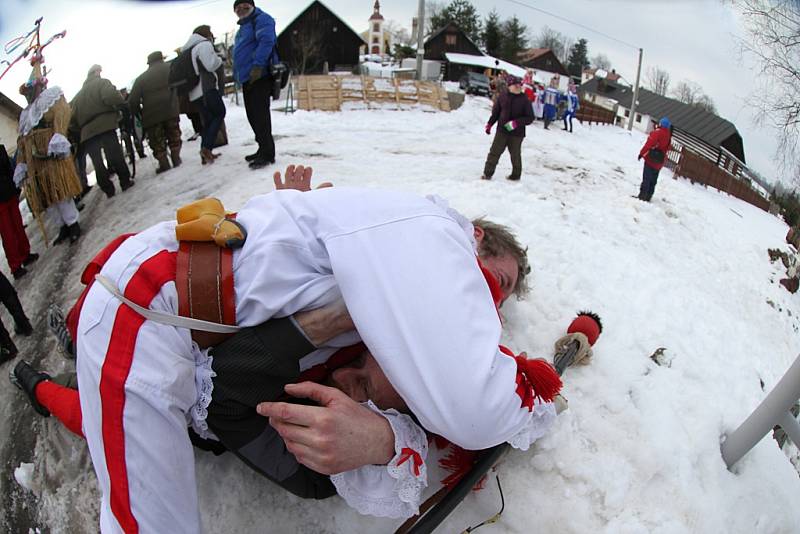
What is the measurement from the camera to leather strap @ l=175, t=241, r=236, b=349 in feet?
4.44

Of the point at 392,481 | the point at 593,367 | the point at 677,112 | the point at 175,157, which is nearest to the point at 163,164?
the point at 175,157

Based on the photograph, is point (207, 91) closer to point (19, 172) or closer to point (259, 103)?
point (259, 103)

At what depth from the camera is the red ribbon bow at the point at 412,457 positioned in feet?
4.83

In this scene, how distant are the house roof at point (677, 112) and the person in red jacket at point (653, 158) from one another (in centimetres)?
1616

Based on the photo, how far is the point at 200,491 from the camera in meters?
1.97

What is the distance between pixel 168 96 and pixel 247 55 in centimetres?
112

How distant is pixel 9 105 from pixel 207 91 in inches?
162

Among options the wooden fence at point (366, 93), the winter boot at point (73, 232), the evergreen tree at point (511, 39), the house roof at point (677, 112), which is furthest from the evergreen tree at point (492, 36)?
the winter boot at point (73, 232)

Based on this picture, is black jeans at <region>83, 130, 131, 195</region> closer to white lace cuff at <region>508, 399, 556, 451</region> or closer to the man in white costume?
the man in white costume

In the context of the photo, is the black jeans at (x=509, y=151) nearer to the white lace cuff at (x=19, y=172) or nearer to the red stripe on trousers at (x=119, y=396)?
the white lace cuff at (x=19, y=172)

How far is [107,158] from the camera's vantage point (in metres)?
5.16

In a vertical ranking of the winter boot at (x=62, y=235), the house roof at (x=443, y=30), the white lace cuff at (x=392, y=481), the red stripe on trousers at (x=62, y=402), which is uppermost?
the house roof at (x=443, y=30)

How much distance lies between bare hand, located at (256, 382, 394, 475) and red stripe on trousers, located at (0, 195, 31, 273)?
160 inches

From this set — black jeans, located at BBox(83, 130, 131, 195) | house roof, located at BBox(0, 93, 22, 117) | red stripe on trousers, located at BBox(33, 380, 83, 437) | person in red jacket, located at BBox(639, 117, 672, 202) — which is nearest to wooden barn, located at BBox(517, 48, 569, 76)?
person in red jacket, located at BBox(639, 117, 672, 202)
